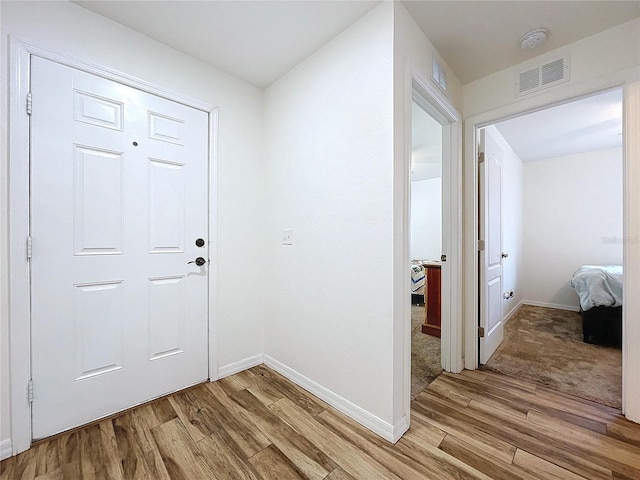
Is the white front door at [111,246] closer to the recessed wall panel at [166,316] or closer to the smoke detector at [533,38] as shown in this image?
the recessed wall panel at [166,316]

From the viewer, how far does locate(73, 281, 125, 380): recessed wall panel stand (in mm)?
1562

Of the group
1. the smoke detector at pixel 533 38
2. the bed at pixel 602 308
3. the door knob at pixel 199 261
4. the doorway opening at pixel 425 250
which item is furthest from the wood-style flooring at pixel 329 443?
the smoke detector at pixel 533 38

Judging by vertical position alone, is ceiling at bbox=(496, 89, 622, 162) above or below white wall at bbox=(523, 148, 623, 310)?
above

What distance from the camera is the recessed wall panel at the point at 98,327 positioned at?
1.56 meters

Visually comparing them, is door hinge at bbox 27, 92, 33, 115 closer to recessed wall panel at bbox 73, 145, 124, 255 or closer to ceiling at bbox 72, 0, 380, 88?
recessed wall panel at bbox 73, 145, 124, 255

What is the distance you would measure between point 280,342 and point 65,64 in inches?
88.1

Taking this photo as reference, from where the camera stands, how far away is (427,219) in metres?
6.05

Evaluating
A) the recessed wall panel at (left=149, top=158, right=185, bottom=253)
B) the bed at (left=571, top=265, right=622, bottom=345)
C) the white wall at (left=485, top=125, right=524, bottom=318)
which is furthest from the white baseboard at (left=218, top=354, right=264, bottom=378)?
the bed at (left=571, top=265, right=622, bottom=345)

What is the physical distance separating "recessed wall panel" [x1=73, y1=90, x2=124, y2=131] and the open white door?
2.72 meters

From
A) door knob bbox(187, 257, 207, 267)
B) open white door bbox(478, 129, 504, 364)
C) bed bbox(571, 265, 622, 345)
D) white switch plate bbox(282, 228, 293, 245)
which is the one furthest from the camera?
bed bbox(571, 265, 622, 345)

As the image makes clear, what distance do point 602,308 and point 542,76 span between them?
247 centimetres

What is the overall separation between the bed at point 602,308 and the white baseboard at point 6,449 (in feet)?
15.2

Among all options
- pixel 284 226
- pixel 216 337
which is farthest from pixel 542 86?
pixel 216 337

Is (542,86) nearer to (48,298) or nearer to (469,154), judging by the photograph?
(469,154)
